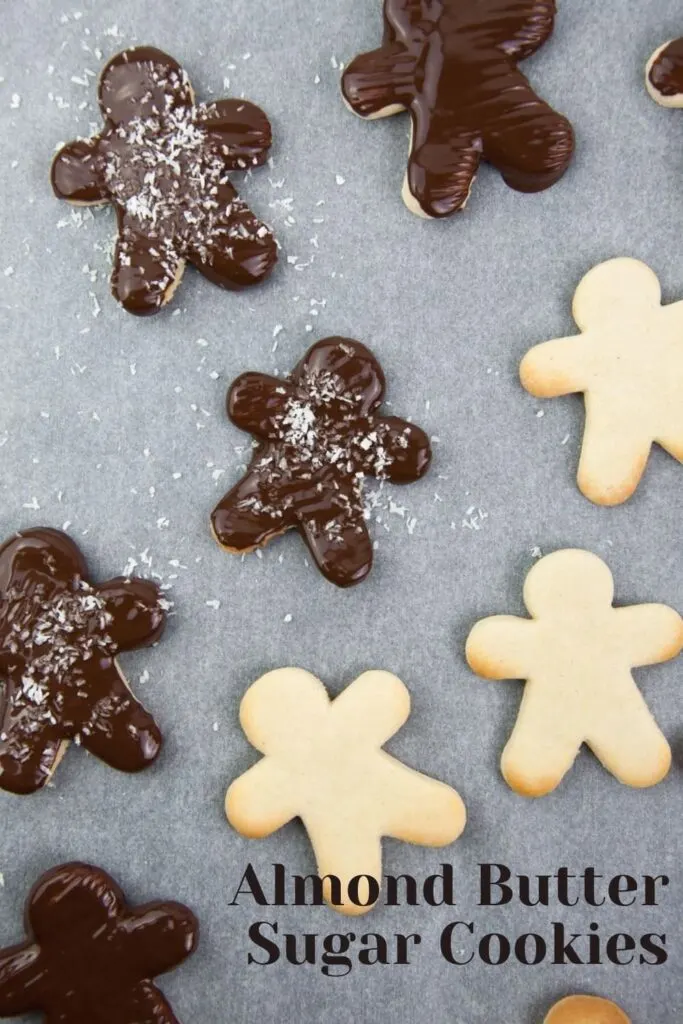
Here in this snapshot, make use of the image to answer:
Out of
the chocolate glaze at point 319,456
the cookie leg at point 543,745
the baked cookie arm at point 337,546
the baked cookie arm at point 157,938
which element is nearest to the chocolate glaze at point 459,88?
the chocolate glaze at point 319,456

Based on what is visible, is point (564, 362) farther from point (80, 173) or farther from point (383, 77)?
point (80, 173)

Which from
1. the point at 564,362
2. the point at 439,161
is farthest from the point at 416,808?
the point at 439,161

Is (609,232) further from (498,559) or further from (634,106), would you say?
(498,559)

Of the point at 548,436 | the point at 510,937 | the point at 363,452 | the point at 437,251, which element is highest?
the point at 437,251

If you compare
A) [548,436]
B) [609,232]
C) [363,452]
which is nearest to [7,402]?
[363,452]

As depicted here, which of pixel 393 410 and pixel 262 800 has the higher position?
pixel 393 410
